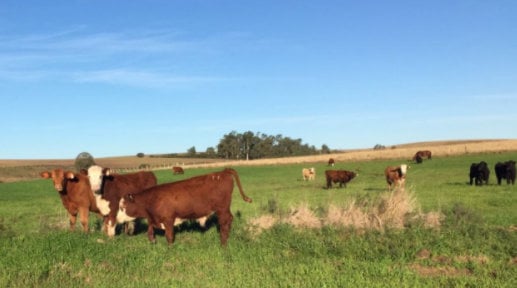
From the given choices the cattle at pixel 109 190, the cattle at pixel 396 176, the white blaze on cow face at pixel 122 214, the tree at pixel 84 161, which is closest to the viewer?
the white blaze on cow face at pixel 122 214

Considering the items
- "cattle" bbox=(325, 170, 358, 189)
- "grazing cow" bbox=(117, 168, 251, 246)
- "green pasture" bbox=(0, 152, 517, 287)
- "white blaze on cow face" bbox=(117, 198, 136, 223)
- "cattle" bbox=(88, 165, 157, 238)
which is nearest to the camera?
"green pasture" bbox=(0, 152, 517, 287)

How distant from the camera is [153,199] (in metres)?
10.9

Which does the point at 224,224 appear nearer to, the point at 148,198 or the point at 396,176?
the point at 148,198

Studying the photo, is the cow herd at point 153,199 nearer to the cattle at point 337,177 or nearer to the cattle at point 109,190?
the cattle at point 109,190

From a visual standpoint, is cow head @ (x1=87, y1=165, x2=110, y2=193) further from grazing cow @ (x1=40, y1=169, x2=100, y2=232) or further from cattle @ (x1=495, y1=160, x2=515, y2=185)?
cattle @ (x1=495, y1=160, x2=515, y2=185)

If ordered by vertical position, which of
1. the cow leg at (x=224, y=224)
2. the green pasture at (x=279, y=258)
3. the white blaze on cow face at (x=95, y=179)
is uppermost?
the white blaze on cow face at (x=95, y=179)

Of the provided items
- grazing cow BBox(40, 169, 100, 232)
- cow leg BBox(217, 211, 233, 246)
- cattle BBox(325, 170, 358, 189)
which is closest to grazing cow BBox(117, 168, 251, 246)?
cow leg BBox(217, 211, 233, 246)

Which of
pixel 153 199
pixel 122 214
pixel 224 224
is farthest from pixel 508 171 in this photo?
pixel 122 214

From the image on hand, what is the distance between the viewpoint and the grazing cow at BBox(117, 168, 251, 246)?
10656 millimetres

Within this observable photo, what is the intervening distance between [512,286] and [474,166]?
22.8 meters

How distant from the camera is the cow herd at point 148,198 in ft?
35.2

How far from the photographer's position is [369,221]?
11.6 m

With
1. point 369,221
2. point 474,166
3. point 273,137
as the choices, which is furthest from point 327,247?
point 273,137

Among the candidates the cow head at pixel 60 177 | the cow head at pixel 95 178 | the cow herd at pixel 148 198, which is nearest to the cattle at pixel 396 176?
the cow herd at pixel 148 198
